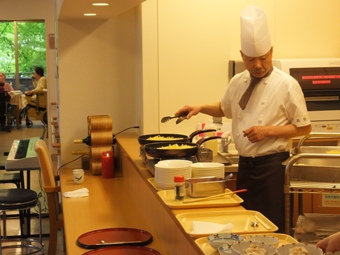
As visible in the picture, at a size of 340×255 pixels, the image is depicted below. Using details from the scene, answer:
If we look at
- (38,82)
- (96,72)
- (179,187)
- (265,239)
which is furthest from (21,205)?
(38,82)

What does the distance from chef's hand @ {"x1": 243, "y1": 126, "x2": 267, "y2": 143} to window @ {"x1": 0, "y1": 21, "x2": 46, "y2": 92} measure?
10.8 m

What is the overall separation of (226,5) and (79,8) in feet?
3.58

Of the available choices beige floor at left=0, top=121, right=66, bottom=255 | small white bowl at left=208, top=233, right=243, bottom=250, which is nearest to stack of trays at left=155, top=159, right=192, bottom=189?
small white bowl at left=208, top=233, right=243, bottom=250

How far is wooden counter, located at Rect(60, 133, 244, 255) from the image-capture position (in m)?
2.56

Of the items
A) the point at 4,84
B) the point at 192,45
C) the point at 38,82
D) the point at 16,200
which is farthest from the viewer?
the point at 4,84

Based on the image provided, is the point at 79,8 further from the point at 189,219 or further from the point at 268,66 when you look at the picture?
the point at 189,219

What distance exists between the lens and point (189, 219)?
2174 mm

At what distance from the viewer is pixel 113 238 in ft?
9.53

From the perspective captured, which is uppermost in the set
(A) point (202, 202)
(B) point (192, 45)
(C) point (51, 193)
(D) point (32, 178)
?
(B) point (192, 45)

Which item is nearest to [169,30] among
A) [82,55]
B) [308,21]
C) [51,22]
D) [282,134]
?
[82,55]

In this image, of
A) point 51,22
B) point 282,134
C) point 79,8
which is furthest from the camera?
point 51,22

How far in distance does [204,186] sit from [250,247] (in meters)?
0.72

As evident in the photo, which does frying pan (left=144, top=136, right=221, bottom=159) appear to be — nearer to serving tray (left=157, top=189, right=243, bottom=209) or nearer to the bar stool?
serving tray (left=157, top=189, right=243, bottom=209)

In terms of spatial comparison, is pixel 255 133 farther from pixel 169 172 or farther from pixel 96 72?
pixel 96 72
